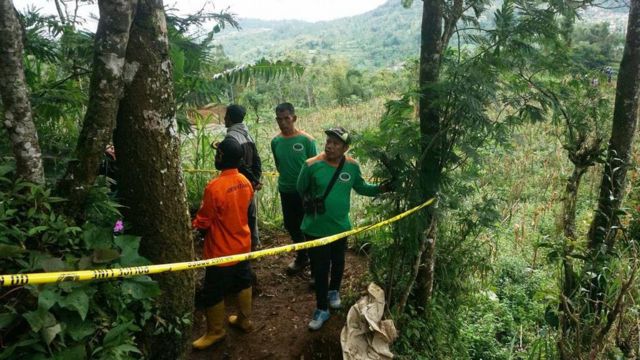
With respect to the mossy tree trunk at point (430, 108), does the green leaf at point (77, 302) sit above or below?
below

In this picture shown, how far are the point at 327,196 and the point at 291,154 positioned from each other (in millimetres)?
947

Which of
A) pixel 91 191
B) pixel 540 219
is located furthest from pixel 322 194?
pixel 540 219

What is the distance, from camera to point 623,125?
3.81 meters

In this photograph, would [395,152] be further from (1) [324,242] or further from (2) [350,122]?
(2) [350,122]

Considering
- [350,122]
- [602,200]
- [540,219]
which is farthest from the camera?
[350,122]

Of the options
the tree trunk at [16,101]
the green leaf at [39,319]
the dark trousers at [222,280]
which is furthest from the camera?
the dark trousers at [222,280]

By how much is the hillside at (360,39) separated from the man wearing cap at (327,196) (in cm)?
4460

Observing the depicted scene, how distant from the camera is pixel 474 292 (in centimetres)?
482

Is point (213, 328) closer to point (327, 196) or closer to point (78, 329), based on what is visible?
point (327, 196)

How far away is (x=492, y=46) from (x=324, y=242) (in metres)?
1.88

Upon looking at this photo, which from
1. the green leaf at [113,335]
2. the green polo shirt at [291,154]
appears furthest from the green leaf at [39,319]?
the green polo shirt at [291,154]

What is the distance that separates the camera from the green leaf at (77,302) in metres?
1.91

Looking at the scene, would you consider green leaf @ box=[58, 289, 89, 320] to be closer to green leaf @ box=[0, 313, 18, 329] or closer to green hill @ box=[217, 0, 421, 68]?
green leaf @ box=[0, 313, 18, 329]

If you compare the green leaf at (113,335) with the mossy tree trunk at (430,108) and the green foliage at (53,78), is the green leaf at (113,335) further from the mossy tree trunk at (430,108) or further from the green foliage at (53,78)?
the mossy tree trunk at (430,108)
